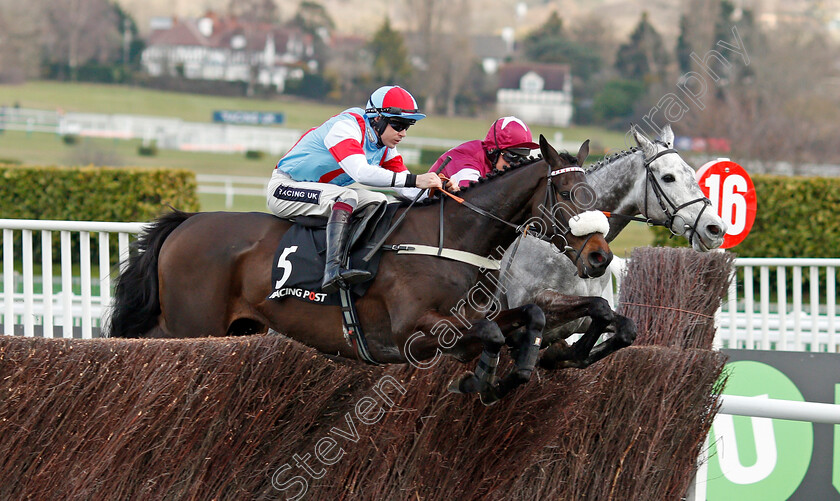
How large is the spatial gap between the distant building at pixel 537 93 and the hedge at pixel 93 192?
4336cm

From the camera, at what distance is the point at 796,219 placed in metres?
11.1

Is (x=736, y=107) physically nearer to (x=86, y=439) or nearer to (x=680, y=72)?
(x=86, y=439)

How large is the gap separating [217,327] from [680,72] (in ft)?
151

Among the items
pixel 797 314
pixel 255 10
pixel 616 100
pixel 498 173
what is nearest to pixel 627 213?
pixel 498 173

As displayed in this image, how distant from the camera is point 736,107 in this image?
22.4 m

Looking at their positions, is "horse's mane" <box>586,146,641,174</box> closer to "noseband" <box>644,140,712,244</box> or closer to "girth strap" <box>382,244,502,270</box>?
"noseband" <box>644,140,712,244</box>

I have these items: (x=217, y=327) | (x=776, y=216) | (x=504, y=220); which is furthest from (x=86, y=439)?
(x=776, y=216)

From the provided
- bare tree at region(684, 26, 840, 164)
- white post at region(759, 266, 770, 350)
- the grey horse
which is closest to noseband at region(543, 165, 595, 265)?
the grey horse

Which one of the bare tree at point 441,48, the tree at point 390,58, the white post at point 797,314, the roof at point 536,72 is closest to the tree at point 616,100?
the roof at point 536,72

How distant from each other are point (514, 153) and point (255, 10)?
2448 inches

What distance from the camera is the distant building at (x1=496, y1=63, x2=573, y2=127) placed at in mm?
53969

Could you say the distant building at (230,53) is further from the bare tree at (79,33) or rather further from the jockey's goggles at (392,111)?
the jockey's goggles at (392,111)

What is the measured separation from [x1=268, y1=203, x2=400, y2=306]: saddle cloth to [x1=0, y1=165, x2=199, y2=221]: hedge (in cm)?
650

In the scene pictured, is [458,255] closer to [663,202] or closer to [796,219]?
[663,202]
